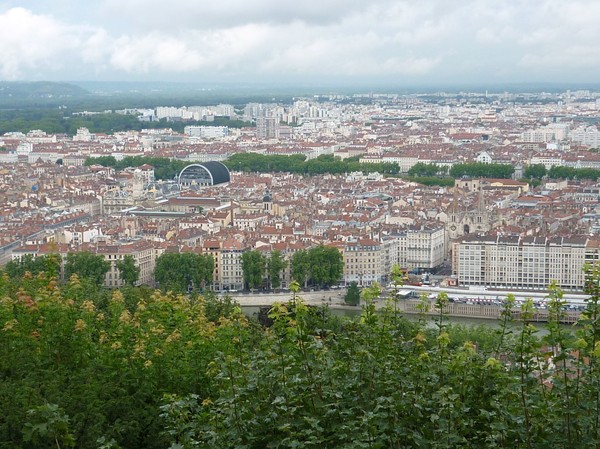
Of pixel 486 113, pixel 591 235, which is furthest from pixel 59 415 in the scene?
pixel 486 113

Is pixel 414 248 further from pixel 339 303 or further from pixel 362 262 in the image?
pixel 339 303

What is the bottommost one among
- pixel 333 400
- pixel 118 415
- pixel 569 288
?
pixel 569 288

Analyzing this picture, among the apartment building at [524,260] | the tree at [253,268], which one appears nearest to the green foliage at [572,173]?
the apartment building at [524,260]

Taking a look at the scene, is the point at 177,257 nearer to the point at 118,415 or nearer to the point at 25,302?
the point at 25,302

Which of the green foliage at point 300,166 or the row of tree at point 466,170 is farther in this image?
the green foliage at point 300,166

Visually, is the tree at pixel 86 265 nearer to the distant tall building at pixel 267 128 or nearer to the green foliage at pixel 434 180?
the green foliage at pixel 434 180

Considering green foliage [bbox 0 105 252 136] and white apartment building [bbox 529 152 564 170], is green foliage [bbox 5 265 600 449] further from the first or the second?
green foliage [bbox 0 105 252 136]

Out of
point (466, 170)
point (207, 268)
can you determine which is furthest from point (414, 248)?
point (466, 170)
